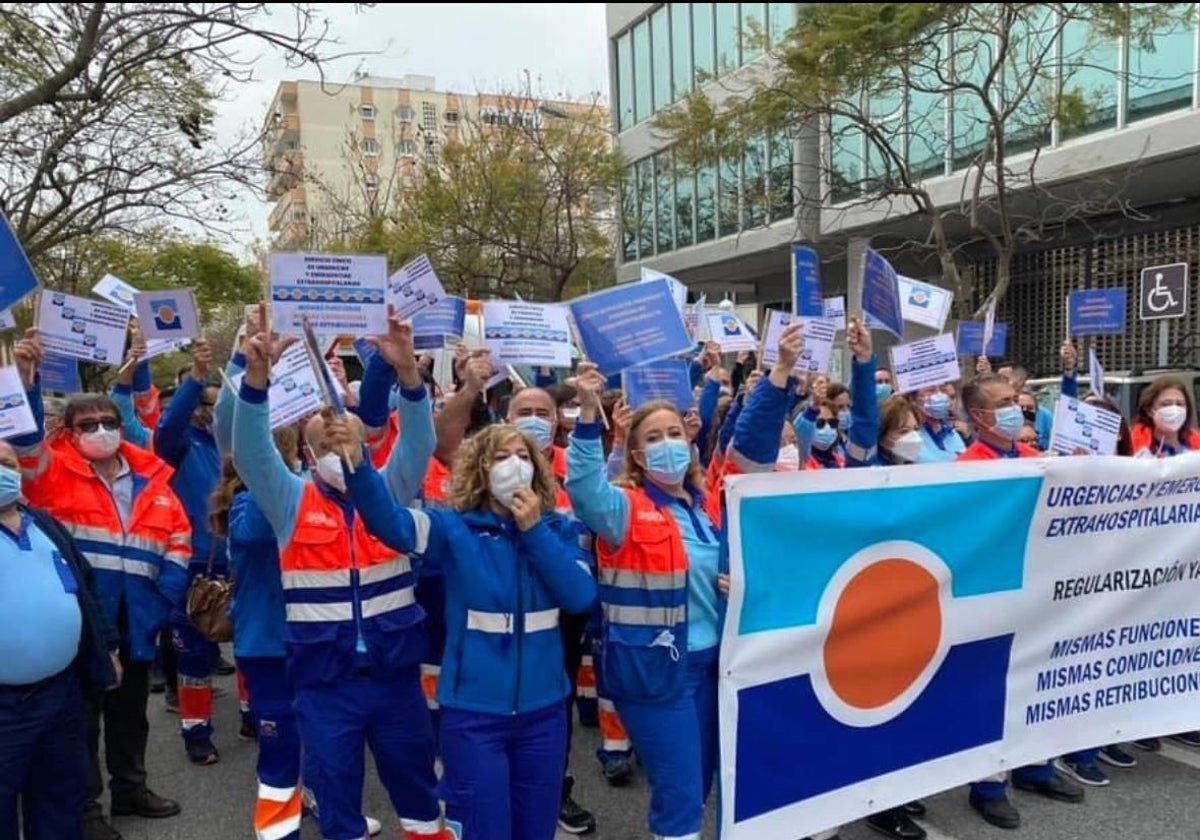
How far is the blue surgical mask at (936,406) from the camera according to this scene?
5.61m

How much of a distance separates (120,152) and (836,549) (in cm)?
1029

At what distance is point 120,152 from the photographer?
35.4 feet

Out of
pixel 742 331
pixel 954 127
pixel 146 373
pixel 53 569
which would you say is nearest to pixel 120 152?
pixel 146 373

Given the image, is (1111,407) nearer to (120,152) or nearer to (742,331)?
(742,331)

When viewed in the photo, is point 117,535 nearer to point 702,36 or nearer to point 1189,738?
point 1189,738

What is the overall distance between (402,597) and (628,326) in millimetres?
1280

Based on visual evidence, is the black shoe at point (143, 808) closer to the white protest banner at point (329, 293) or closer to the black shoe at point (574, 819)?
the black shoe at point (574, 819)

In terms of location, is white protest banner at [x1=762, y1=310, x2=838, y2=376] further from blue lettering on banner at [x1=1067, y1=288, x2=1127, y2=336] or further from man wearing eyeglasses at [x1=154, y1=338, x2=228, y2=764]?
blue lettering on banner at [x1=1067, y1=288, x2=1127, y2=336]

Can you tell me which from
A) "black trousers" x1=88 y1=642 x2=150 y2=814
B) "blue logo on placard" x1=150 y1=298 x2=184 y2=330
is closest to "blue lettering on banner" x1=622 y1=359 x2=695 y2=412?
"black trousers" x1=88 y1=642 x2=150 y2=814

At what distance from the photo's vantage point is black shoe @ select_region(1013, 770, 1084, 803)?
416 centimetres

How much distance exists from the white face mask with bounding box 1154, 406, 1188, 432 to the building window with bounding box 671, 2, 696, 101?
20329 mm

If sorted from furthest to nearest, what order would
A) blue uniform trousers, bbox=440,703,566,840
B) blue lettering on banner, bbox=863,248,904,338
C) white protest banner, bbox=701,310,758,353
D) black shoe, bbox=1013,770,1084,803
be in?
white protest banner, bbox=701,310,758,353 < blue lettering on banner, bbox=863,248,904,338 < black shoe, bbox=1013,770,1084,803 < blue uniform trousers, bbox=440,703,566,840

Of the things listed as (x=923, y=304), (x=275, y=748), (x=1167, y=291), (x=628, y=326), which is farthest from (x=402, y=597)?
(x=1167, y=291)

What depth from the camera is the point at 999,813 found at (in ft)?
13.0
